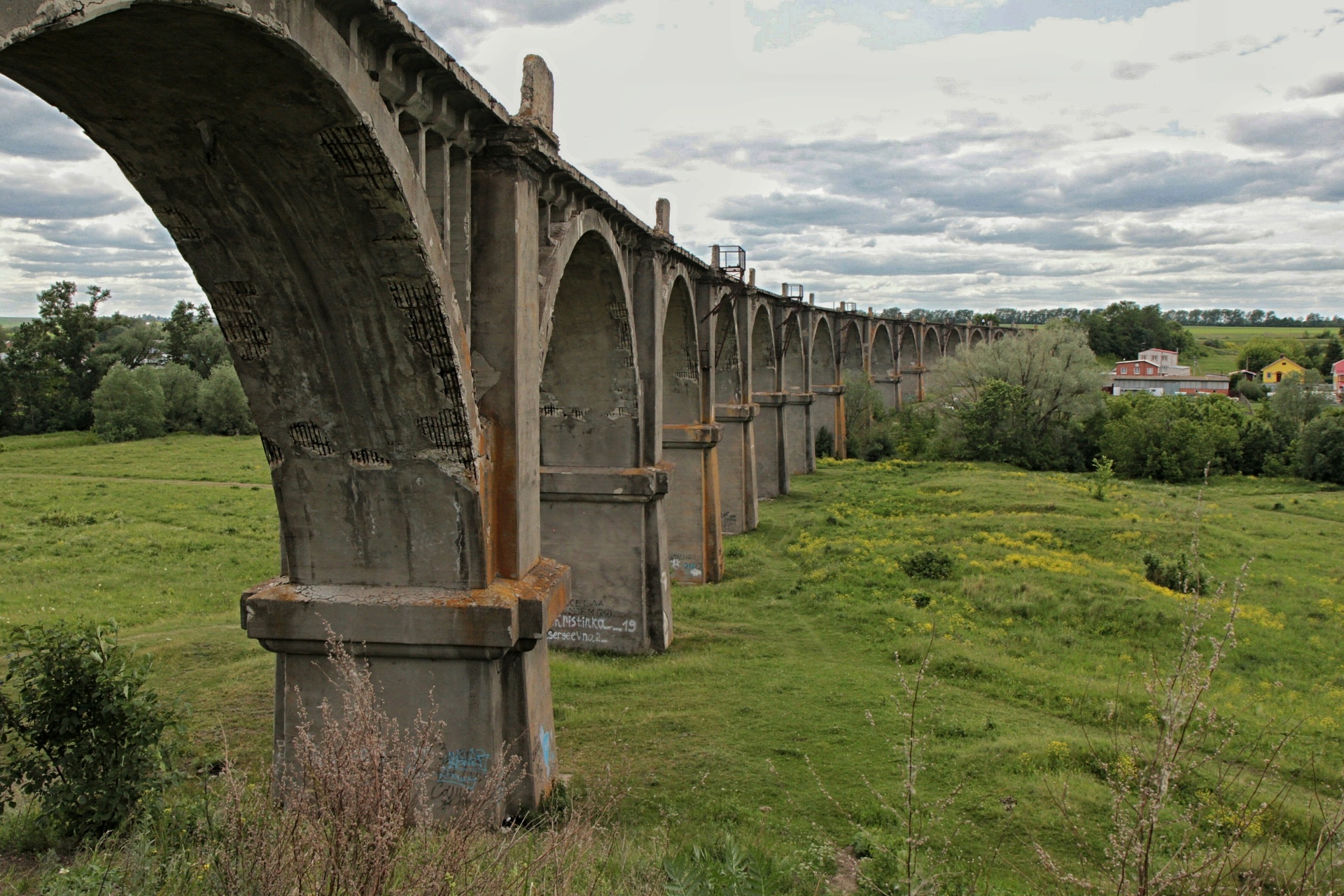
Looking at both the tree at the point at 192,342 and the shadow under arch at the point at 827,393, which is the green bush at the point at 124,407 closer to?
the tree at the point at 192,342

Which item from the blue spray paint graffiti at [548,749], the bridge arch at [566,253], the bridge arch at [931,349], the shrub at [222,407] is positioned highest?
the bridge arch at [931,349]

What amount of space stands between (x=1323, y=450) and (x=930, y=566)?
3447 cm

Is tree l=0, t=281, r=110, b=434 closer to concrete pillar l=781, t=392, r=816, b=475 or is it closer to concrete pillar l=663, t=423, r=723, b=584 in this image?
concrete pillar l=781, t=392, r=816, b=475

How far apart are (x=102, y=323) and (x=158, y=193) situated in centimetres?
6580

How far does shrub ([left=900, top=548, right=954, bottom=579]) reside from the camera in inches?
842

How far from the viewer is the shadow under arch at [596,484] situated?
53.0 ft

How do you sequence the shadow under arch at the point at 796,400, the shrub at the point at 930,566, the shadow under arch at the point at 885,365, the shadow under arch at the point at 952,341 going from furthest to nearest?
the shadow under arch at the point at 952,341 < the shadow under arch at the point at 885,365 < the shadow under arch at the point at 796,400 < the shrub at the point at 930,566

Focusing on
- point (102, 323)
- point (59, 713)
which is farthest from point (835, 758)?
point (102, 323)

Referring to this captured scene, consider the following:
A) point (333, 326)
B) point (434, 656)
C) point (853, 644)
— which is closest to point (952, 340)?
point (853, 644)

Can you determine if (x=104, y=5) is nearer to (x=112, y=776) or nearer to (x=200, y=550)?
(x=112, y=776)

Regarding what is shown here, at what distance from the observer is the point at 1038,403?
45375mm

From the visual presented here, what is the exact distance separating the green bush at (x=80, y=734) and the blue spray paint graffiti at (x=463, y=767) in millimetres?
2547

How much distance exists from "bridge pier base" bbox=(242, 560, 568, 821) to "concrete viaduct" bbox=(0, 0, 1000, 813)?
0.02m

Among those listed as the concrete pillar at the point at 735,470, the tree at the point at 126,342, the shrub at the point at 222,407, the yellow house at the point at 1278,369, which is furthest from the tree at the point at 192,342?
the yellow house at the point at 1278,369
